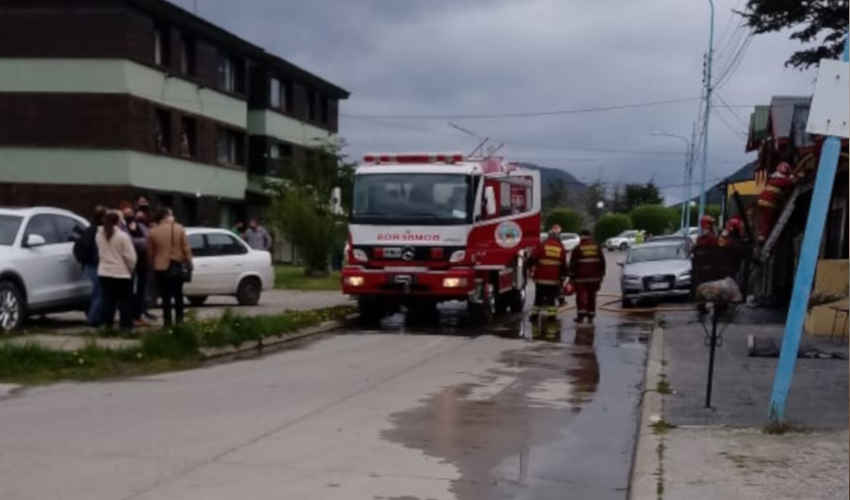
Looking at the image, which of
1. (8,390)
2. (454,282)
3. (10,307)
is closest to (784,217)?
(454,282)

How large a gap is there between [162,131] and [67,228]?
25.2m

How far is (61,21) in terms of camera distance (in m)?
38.1

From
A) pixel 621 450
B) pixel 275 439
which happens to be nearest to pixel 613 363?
pixel 621 450

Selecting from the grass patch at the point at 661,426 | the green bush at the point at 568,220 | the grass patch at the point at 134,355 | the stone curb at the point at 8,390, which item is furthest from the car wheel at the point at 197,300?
the green bush at the point at 568,220

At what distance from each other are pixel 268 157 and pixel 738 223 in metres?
30.3

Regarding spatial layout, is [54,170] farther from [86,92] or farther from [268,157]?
[268,157]

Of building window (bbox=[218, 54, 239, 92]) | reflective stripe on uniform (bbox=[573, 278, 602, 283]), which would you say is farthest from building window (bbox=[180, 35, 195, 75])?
reflective stripe on uniform (bbox=[573, 278, 602, 283])

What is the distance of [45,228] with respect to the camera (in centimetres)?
1641

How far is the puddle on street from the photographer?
816 cm

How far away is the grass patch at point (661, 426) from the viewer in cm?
A: 975

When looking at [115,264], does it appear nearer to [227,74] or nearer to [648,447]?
[648,447]

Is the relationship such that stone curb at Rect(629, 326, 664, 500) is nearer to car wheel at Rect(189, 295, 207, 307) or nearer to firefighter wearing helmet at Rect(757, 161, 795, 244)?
firefighter wearing helmet at Rect(757, 161, 795, 244)

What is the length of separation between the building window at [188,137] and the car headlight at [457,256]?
2488cm

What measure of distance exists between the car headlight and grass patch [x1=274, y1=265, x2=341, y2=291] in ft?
35.3
